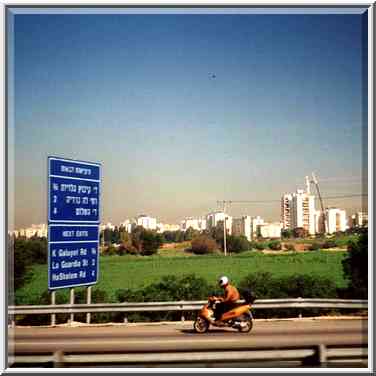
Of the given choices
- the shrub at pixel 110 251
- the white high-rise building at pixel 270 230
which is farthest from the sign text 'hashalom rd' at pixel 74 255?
the white high-rise building at pixel 270 230

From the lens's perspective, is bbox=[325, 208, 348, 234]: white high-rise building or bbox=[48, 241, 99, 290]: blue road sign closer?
bbox=[325, 208, 348, 234]: white high-rise building

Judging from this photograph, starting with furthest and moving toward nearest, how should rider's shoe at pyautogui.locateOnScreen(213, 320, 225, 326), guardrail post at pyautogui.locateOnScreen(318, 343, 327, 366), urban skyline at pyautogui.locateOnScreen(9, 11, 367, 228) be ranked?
1. rider's shoe at pyautogui.locateOnScreen(213, 320, 225, 326)
2. urban skyline at pyautogui.locateOnScreen(9, 11, 367, 228)
3. guardrail post at pyautogui.locateOnScreen(318, 343, 327, 366)

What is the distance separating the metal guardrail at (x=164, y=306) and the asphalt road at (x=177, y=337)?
0.22m

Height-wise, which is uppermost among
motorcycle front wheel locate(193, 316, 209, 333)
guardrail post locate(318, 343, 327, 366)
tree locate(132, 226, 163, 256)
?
tree locate(132, 226, 163, 256)

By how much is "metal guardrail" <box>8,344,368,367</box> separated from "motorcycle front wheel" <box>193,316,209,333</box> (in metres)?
1.00

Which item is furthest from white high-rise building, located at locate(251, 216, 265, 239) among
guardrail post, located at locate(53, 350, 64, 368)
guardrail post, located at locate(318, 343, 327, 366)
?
guardrail post, located at locate(53, 350, 64, 368)

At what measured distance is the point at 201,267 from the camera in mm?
12664

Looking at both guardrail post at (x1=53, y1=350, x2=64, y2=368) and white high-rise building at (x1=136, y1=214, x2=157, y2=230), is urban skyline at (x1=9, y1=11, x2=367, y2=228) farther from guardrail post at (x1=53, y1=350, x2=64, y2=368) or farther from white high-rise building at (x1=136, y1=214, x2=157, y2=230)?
guardrail post at (x1=53, y1=350, x2=64, y2=368)

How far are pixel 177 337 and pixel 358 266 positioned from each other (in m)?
2.56

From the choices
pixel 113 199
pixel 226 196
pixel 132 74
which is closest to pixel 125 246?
pixel 113 199

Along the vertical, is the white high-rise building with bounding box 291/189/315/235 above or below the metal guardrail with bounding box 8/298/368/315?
above

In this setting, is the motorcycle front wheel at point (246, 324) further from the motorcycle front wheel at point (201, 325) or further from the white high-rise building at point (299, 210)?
the white high-rise building at point (299, 210)

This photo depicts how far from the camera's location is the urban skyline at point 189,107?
40.0ft

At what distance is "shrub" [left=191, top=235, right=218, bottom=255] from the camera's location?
12.7 m
